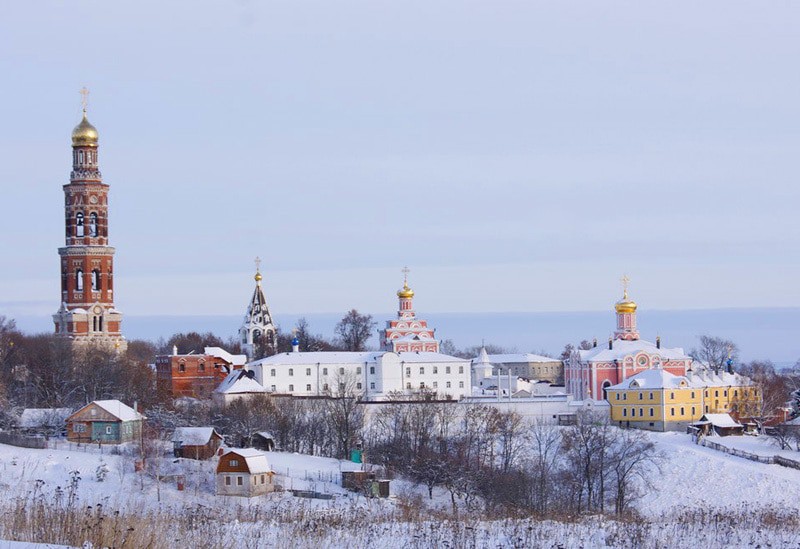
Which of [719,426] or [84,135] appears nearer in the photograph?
[719,426]

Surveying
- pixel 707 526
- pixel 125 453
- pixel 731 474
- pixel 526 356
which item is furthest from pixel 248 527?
pixel 526 356

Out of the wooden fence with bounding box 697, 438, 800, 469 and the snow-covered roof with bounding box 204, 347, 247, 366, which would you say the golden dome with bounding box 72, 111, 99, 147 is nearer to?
the snow-covered roof with bounding box 204, 347, 247, 366

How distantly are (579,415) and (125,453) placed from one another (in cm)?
2172

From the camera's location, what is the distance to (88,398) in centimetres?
5244

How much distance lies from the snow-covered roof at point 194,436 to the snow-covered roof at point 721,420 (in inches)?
920

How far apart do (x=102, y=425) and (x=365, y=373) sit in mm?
21091

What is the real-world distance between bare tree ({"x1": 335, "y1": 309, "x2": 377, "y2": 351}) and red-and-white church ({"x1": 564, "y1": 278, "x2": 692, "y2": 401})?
26.0 m

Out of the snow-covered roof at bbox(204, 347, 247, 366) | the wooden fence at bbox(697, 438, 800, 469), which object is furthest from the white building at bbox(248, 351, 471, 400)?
the wooden fence at bbox(697, 438, 800, 469)

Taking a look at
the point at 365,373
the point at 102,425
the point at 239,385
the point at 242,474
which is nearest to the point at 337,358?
the point at 365,373

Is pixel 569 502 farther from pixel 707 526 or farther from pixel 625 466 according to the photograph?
pixel 707 526

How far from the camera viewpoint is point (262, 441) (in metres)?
44.7

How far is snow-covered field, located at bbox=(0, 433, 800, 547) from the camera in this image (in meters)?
12.6

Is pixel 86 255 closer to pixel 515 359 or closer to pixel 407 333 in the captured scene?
pixel 407 333

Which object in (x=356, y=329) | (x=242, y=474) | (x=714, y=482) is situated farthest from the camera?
(x=356, y=329)
